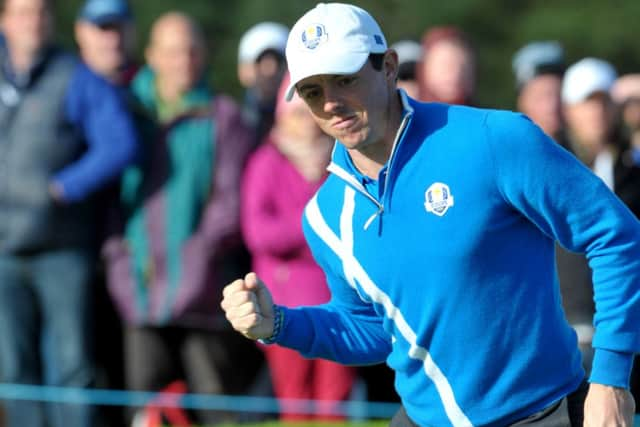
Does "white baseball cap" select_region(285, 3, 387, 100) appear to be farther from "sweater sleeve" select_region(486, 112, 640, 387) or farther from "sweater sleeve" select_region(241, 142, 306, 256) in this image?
"sweater sleeve" select_region(241, 142, 306, 256)

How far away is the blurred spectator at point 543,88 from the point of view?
7777mm

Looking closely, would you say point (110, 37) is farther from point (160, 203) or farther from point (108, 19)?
point (160, 203)

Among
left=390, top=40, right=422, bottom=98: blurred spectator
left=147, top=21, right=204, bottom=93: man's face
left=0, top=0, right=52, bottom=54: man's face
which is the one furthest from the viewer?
left=390, top=40, right=422, bottom=98: blurred spectator

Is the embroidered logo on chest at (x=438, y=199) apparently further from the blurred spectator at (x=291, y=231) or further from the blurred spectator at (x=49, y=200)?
the blurred spectator at (x=49, y=200)

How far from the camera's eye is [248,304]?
4.34 meters

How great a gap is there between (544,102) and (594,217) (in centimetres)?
390

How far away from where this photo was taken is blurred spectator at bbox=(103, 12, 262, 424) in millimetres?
7945

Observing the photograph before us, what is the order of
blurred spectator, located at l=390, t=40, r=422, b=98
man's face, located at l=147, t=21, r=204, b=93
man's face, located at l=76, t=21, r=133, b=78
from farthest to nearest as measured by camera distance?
man's face, located at l=76, t=21, r=133, b=78 → blurred spectator, located at l=390, t=40, r=422, b=98 → man's face, located at l=147, t=21, r=204, b=93

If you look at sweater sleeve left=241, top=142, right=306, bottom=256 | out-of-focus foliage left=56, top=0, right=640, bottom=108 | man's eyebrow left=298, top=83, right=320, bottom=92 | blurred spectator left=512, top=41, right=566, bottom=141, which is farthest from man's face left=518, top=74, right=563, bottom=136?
out-of-focus foliage left=56, top=0, right=640, bottom=108

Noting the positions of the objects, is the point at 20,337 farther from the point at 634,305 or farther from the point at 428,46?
the point at 634,305

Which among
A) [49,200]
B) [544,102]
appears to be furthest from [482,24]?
[49,200]

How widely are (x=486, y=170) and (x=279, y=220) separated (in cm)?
373

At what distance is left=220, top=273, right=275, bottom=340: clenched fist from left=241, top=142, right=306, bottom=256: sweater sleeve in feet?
10.6

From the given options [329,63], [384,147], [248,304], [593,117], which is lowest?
[593,117]
